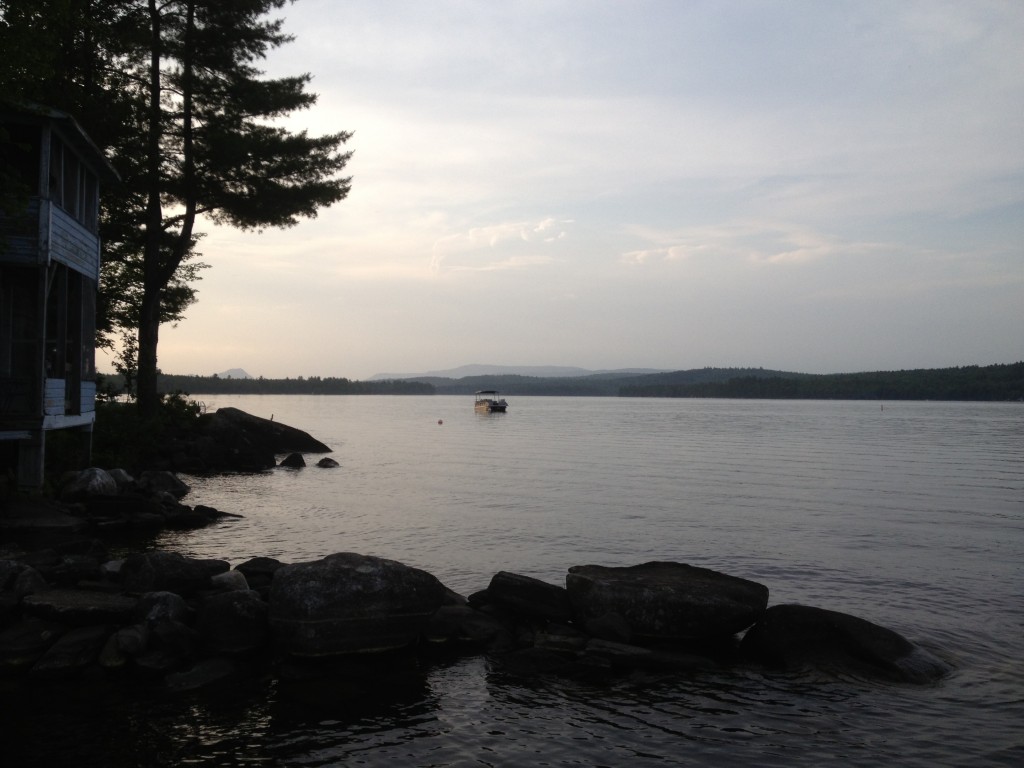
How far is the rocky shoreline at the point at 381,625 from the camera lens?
9430mm

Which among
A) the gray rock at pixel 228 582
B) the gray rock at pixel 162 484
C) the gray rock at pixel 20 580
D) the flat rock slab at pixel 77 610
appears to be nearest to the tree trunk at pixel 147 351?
the gray rock at pixel 162 484

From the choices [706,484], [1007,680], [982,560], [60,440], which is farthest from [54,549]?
[706,484]

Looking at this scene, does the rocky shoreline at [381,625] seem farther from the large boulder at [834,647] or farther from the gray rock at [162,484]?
the gray rock at [162,484]

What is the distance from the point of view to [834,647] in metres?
10.0

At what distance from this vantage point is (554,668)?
9672 millimetres

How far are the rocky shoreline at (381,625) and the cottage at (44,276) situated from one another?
6911mm

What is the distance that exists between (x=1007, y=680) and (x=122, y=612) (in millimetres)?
10527

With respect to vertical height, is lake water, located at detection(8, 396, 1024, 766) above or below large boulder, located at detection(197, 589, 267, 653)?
below

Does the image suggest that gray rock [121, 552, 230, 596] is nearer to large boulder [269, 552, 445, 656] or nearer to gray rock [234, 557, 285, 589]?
gray rock [234, 557, 285, 589]

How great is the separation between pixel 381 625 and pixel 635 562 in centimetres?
711

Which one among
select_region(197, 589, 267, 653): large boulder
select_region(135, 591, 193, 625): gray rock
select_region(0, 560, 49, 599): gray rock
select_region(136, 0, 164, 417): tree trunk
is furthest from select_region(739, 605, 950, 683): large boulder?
select_region(136, 0, 164, 417): tree trunk

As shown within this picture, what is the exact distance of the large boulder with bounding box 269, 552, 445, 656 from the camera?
9875 millimetres

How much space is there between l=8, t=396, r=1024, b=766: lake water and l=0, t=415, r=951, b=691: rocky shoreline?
0.53 m

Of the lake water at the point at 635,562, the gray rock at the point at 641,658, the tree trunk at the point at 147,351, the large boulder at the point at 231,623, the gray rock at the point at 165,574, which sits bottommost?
the lake water at the point at 635,562
